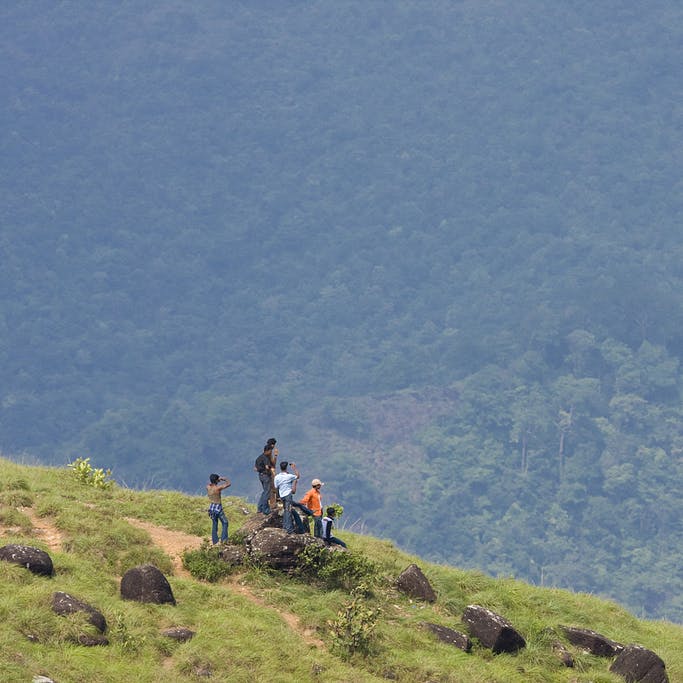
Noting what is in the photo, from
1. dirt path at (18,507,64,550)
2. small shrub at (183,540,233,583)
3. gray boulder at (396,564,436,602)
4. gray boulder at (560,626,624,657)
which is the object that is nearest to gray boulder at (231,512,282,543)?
small shrub at (183,540,233,583)

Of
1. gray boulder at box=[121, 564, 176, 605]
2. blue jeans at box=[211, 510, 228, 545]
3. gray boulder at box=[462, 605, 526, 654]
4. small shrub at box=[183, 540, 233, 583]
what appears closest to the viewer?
gray boulder at box=[121, 564, 176, 605]

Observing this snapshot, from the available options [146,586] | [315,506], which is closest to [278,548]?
[315,506]

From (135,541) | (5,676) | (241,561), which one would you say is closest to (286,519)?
(241,561)

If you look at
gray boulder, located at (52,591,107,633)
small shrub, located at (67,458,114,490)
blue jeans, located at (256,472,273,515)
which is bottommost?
gray boulder, located at (52,591,107,633)

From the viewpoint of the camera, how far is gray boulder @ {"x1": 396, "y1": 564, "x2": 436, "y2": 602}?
2905 centimetres

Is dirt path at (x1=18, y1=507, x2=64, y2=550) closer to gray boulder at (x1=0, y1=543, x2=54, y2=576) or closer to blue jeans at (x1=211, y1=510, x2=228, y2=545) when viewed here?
gray boulder at (x1=0, y1=543, x2=54, y2=576)

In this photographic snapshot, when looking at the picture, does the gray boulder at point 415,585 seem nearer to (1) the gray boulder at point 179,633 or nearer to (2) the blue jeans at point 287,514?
(2) the blue jeans at point 287,514

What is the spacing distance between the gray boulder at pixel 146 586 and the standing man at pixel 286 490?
3959 millimetres

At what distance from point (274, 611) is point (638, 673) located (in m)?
8.12

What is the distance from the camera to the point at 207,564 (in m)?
27.5

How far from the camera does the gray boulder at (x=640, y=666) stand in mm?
27109

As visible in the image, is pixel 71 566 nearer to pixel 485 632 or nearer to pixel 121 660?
pixel 121 660

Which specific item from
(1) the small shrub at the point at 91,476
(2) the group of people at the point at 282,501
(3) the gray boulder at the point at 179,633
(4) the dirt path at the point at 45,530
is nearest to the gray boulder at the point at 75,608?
(3) the gray boulder at the point at 179,633

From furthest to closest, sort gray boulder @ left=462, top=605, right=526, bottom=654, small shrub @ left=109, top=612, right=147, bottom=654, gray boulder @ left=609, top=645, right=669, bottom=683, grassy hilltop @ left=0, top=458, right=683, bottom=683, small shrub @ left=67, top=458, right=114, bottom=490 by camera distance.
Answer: small shrub @ left=67, top=458, right=114, bottom=490, gray boulder @ left=609, top=645, right=669, bottom=683, gray boulder @ left=462, top=605, right=526, bottom=654, small shrub @ left=109, top=612, right=147, bottom=654, grassy hilltop @ left=0, top=458, right=683, bottom=683
